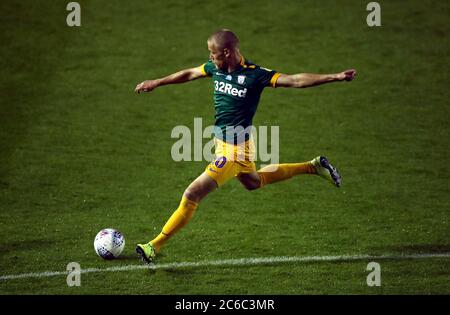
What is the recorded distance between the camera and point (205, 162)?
42.6ft

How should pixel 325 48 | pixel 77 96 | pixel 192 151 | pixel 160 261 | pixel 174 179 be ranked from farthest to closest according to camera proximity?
pixel 325 48 < pixel 77 96 < pixel 192 151 < pixel 174 179 < pixel 160 261

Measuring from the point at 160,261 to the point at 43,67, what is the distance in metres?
7.91

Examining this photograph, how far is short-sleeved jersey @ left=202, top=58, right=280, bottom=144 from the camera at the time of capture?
9.05 m

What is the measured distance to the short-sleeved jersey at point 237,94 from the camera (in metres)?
9.05

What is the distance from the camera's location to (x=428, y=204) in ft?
36.4

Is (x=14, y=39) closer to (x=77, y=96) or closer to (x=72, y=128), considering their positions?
(x=77, y=96)

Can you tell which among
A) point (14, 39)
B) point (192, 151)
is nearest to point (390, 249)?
point (192, 151)

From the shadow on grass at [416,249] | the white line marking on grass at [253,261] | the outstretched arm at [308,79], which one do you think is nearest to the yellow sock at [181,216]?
the white line marking on grass at [253,261]

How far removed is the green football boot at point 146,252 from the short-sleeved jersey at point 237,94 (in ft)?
5.01

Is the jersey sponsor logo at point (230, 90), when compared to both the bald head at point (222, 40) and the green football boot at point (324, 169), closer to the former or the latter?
the bald head at point (222, 40)

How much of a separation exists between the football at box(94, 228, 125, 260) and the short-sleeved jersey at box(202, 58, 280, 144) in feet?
5.48

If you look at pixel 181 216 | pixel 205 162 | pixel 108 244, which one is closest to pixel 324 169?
pixel 181 216

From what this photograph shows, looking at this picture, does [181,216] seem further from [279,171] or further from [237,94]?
[279,171]

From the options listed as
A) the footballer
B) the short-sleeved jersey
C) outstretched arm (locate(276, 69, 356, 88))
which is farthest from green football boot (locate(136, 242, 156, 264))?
outstretched arm (locate(276, 69, 356, 88))
